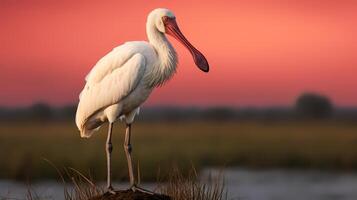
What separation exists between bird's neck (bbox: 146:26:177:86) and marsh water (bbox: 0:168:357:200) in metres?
16.6

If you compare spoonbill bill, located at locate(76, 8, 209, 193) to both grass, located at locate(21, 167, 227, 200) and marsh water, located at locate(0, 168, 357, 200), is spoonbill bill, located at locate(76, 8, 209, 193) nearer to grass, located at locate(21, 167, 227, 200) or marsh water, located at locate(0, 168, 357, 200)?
grass, located at locate(21, 167, 227, 200)

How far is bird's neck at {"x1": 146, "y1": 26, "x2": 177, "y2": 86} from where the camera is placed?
9555 millimetres

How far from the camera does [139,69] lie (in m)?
9.52

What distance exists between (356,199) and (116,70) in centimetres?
2004

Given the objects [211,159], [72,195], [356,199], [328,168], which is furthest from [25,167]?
[72,195]

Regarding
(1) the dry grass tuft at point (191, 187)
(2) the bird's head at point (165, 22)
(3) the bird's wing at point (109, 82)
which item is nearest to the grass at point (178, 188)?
(1) the dry grass tuft at point (191, 187)

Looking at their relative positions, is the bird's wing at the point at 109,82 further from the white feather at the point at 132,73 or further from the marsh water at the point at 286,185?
the marsh water at the point at 286,185

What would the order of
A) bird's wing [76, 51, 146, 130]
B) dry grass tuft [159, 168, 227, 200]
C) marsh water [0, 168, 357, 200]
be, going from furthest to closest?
marsh water [0, 168, 357, 200] < dry grass tuft [159, 168, 227, 200] < bird's wing [76, 51, 146, 130]

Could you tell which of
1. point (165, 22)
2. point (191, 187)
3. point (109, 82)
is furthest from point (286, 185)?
point (165, 22)

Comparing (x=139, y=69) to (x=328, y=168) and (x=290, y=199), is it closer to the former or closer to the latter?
(x=290, y=199)

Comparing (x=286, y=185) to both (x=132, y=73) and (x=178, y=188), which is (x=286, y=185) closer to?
(x=178, y=188)

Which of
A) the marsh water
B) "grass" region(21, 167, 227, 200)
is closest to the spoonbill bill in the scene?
"grass" region(21, 167, 227, 200)

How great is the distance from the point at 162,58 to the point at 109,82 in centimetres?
74

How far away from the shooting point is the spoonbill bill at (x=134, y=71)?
9547mm
